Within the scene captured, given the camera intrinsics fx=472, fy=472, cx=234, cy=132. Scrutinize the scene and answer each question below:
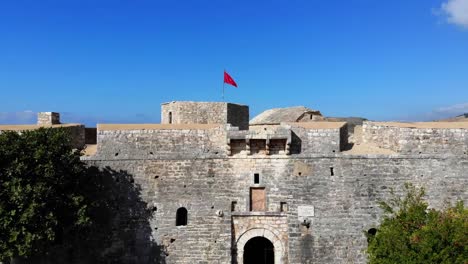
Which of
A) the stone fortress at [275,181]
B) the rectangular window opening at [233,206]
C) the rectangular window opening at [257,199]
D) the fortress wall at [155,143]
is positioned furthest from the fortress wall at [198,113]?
the rectangular window opening at [233,206]

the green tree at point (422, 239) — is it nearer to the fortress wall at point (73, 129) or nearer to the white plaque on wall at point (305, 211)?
the white plaque on wall at point (305, 211)

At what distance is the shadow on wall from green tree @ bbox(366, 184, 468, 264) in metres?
8.06

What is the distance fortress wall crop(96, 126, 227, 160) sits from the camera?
1783 cm

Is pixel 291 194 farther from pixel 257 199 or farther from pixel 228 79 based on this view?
pixel 228 79

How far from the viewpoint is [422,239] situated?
1295 cm

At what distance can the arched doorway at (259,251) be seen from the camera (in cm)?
1872

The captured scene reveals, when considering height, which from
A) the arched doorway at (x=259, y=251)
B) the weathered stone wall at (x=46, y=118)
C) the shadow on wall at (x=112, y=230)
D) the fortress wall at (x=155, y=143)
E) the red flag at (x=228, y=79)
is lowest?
the arched doorway at (x=259, y=251)

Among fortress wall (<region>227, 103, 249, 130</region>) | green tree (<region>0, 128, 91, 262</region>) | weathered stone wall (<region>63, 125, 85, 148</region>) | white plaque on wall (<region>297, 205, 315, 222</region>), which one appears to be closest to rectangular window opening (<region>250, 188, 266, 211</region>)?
white plaque on wall (<region>297, 205, 315, 222</region>)

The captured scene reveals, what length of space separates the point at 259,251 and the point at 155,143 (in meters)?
5.97

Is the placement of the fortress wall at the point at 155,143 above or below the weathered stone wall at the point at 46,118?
below

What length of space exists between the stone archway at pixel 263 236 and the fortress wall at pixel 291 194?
43cm

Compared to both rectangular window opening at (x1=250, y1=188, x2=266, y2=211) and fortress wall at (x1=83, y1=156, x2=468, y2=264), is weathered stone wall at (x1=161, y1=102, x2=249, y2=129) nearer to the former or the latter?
fortress wall at (x1=83, y1=156, x2=468, y2=264)

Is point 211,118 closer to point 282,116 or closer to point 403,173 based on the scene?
point 282,116

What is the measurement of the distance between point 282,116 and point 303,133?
7972 mm
